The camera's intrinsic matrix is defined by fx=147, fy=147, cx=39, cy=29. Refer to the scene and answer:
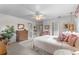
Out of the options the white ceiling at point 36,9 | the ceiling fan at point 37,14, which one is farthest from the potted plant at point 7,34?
the ceiling fan at point 37,14

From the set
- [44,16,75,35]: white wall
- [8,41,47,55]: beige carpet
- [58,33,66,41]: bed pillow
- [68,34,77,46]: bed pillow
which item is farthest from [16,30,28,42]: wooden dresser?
[68,34,77,46]: bed pillow

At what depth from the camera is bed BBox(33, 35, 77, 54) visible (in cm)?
217

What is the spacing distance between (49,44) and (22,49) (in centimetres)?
41

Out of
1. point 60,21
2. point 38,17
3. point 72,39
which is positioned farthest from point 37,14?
point 72,39

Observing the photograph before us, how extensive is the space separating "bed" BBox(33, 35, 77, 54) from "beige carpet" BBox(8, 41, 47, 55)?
84 millimetres

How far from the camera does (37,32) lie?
2.21m

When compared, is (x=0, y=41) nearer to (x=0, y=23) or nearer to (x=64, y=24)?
(x=0, y=23)

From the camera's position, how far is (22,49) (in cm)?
219

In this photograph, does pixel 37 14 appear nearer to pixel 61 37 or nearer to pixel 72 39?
pixel 61 37

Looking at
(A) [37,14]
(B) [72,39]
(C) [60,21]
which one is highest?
(A) [37,14]

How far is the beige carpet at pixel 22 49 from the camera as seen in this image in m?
2.17

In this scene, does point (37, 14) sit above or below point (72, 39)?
above

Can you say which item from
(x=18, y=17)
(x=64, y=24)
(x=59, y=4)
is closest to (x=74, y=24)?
(x=64, y=24)

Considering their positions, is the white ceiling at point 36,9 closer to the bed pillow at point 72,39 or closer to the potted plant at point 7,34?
the potted plant at point 7,34
